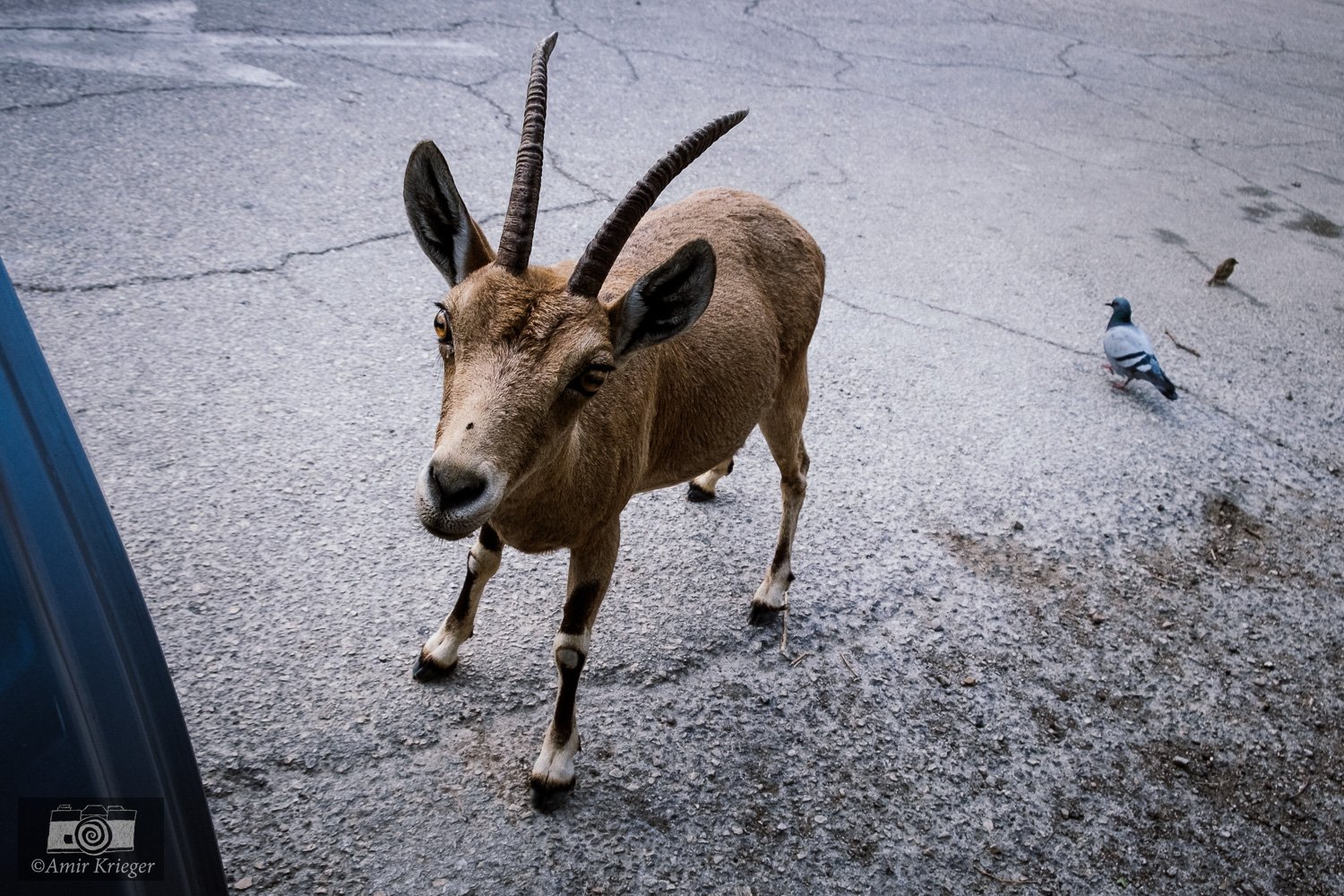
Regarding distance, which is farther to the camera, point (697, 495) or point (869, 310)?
point (869, 310)

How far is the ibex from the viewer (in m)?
2.05

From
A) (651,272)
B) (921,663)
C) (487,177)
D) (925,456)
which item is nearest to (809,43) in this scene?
(487,177)

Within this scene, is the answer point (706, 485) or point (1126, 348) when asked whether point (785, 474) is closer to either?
point (706, 485)

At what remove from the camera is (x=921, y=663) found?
3551 millimetres

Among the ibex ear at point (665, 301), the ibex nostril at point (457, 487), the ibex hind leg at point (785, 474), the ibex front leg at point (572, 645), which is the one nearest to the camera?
the ibex nostril at point (457, 487)

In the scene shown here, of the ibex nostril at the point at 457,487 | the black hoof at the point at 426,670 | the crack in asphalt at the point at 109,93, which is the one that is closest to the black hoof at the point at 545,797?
the black hoof at the point at 426,670

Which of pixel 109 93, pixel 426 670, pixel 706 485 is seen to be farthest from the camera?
pixel 109 93

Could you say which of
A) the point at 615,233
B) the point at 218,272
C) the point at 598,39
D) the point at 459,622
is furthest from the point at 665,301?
the point at 598,39

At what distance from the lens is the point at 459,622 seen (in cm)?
311

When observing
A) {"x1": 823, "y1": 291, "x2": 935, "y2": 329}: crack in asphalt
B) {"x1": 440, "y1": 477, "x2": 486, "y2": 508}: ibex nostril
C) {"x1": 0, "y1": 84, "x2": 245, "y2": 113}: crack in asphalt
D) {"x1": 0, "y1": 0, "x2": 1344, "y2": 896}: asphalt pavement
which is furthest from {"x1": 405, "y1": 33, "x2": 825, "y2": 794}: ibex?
{"x1": 0, "y1": 84, "x2": 245, "y2": 113}: crack in asphalt

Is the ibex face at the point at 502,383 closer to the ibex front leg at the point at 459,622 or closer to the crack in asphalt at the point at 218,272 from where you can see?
the ibex front leg at the point at 459,622

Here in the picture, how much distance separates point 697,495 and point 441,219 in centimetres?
209

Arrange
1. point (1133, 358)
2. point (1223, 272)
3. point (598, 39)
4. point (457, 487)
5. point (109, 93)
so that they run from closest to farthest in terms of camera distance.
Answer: point (457, 487), point (1133, 358), point (109, 93), point (1223, 272), point (598, 39)

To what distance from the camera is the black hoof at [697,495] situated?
4.15 m
